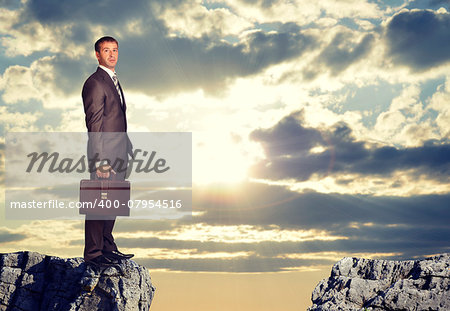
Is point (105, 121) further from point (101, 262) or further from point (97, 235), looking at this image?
point (101, 262)

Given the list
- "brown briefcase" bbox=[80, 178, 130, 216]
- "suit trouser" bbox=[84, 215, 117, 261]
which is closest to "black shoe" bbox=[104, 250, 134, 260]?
"suit trouser" bbox=[84, 215, 117, 261]

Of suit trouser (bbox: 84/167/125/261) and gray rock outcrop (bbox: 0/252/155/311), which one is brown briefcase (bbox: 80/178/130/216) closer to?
suit trouser (bbox: 84/167/125/261)

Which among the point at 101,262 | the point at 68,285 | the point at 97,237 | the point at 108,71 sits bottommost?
the point at 68,285

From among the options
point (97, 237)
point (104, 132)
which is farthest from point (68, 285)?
point (104, 132)

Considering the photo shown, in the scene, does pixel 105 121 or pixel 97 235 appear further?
pixel 97 235

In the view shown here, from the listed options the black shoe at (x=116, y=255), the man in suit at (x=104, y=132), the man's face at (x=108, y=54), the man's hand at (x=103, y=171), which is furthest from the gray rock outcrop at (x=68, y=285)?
the man's face at (x=108, y=54)

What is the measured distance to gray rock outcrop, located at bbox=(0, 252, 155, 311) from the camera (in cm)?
1197

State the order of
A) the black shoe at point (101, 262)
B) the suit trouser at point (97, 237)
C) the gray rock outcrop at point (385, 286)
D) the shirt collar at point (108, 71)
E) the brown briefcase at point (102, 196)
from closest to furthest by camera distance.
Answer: the gray rock outcrop at point (385, 286)
the brown briefcase at point (102, 196)
the suit trouser at point (97, 237)
the black shoe at point (101, 262)
the shirt collar at point (108, 71)

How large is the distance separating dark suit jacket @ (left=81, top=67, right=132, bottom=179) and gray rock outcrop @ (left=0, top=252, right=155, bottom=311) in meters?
2.64

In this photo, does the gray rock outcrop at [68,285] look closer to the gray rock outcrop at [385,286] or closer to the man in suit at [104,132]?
the man in suit at [104,132]

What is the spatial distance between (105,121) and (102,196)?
1.81 m

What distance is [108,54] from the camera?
39.8ft

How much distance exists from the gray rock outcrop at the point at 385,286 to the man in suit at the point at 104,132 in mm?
5328

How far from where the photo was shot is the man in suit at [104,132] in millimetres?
11555
